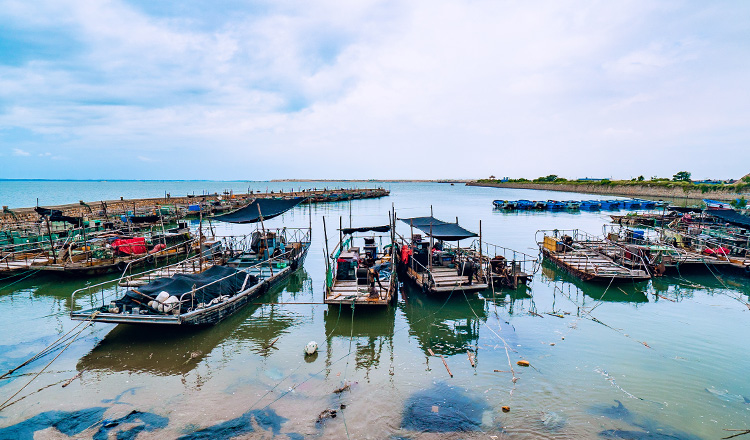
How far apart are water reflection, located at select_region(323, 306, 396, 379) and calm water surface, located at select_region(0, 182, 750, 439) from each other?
3.3 inches

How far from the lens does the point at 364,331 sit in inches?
584

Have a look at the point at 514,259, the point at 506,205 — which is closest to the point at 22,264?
the point at 514,259

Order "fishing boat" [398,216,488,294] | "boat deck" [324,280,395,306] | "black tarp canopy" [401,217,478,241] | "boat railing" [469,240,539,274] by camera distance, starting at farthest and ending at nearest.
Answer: "boat railing" [469,240,539,274] → "black tarp canopy" [401,217,478,241] → "fishing boat" [398,216,488,294] → "boat deck" [324,280,395,306]

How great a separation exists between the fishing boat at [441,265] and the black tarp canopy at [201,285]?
8769 mm

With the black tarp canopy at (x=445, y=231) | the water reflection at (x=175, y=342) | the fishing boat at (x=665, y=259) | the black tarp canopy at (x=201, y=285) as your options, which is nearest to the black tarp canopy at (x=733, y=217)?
the fishing boat at (x=665, y=259)

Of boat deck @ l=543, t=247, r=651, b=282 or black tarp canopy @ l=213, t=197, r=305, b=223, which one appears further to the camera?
black tarp canopy @ l=213, t=197, r=305, b=223

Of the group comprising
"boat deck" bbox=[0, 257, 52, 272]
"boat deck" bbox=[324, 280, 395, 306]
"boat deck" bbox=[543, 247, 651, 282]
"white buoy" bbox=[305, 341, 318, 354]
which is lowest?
"white buoy" bbox=[305, 341, 318, 354]

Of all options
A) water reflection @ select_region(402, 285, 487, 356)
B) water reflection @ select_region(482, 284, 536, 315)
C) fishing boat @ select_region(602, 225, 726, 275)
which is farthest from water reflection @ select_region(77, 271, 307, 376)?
fishing boat @ select_region(602, 225, 726, 275)

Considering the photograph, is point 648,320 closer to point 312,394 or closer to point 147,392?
point 312,394

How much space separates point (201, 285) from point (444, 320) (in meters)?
10.7

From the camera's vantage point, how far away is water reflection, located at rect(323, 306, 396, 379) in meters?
12.6

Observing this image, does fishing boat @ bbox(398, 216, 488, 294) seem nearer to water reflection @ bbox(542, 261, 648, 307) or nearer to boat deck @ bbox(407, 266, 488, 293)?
boat deck @ bbox(407, 266, 488, 293)

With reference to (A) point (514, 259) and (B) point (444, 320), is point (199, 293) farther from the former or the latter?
(A) point (514, 259)

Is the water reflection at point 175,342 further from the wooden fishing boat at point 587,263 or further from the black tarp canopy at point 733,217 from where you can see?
the black tarp canopy at point 733,217
